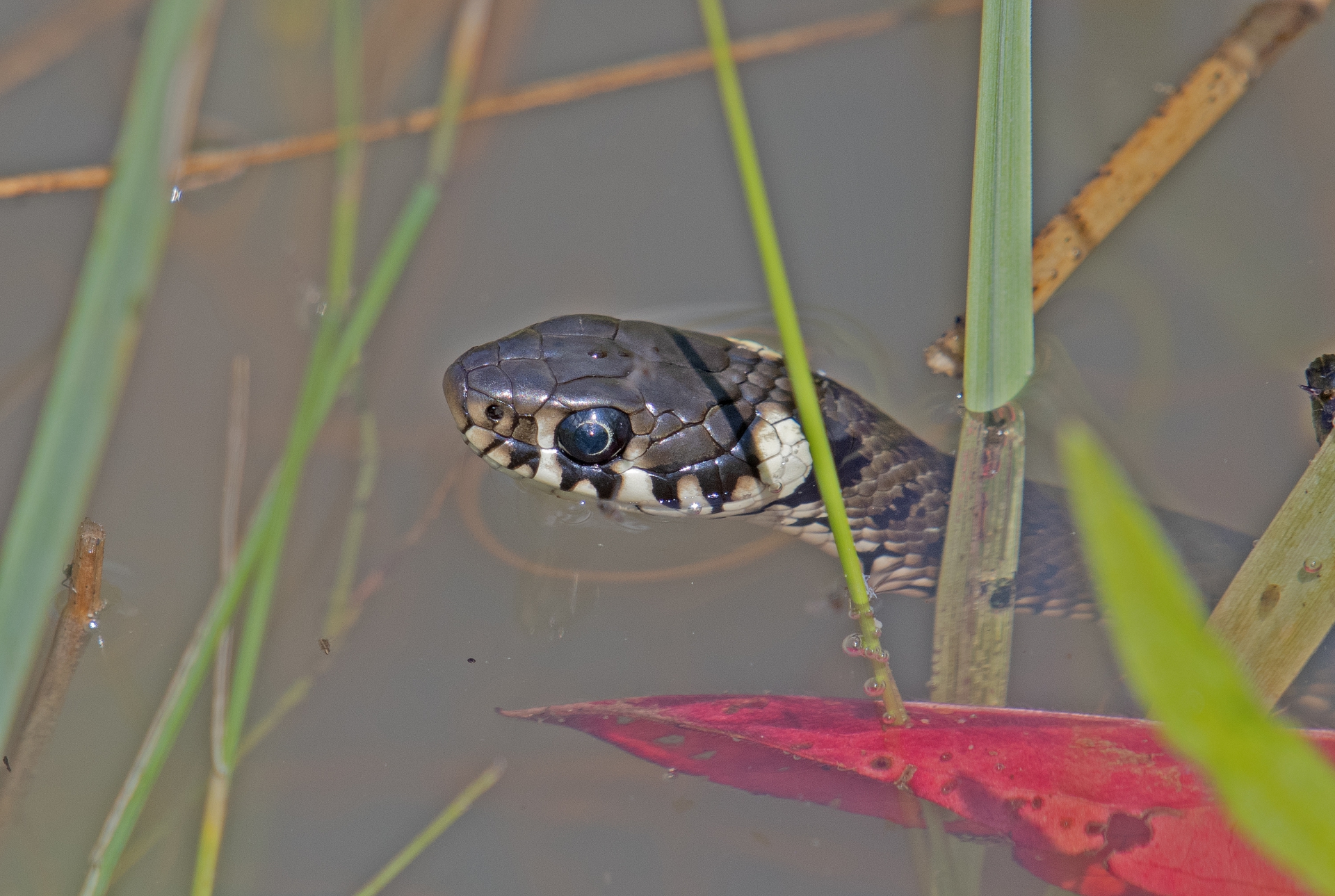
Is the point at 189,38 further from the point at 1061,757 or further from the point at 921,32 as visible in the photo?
the point at 921,32

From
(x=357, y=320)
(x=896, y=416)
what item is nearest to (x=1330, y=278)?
(x=896, y=416)

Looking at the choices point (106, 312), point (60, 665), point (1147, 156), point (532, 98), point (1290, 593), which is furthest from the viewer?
point (532, 98)

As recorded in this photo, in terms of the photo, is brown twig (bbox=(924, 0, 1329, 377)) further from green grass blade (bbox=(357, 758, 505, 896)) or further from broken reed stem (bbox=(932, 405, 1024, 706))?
green grass blade (bbox=(357, 758, 505, 896))

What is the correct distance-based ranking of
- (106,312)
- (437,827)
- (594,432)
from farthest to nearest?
(594,432), (437,827), (106,312)

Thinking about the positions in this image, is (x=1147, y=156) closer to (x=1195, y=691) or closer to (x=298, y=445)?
(x=298, y=445)

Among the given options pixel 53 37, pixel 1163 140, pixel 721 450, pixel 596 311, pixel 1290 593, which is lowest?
pixel 1290 593

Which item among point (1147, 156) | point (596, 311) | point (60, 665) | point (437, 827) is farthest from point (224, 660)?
point (1147, 156)

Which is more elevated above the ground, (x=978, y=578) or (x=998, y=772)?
(x=978, y=578)
